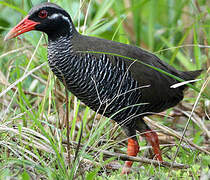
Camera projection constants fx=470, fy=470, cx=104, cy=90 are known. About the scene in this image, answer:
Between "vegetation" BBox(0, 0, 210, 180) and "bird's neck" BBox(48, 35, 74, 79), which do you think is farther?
"bird's neck" BBox(48, 35, 74, 79)

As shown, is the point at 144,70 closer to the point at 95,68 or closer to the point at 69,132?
the point at 95,68

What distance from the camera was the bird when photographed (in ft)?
11.9

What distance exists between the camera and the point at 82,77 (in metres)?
3.61

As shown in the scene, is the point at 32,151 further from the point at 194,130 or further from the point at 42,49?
the point at 194,130

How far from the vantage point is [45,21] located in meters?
3.63

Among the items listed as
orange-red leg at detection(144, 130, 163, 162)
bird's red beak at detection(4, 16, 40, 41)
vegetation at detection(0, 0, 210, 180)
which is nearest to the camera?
vegetation at detection(0, 0, 210, 180)

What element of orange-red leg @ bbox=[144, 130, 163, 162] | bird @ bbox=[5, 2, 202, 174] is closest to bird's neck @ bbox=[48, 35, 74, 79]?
bird @ bbox=[5, 2, 202, 174]

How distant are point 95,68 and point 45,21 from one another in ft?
1.74

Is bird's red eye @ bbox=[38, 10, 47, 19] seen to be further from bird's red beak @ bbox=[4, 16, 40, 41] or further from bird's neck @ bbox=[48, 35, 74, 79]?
bird's neck @ bbox=[48, 35, 74, 79]

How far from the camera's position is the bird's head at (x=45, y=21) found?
3.60 meters

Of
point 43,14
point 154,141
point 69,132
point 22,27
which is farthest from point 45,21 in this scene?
point 154,141

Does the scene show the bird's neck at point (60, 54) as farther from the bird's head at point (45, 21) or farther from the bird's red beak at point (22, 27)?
the bird's red beak at point (22, 27)

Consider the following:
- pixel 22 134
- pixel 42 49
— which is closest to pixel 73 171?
pixel 22 134

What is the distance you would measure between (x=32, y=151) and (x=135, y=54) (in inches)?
46.3
